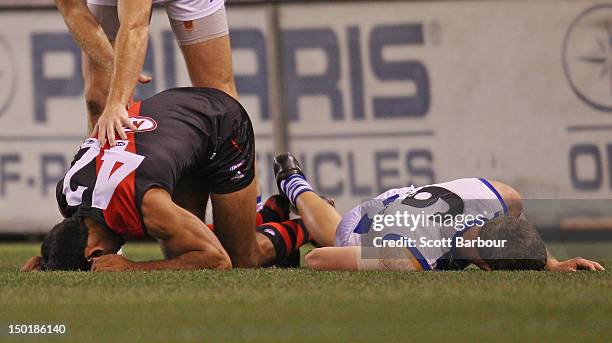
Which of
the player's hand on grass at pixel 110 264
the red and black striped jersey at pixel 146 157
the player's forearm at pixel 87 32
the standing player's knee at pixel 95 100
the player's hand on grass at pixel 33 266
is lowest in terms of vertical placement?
the player's hand on grass at pixel 33 266

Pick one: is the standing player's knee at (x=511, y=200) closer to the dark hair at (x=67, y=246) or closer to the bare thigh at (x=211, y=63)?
the bare thigh at (x=211, y=63)

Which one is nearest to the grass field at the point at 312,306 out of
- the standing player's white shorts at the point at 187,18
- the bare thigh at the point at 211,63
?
the bare thigh at the point at 211,63

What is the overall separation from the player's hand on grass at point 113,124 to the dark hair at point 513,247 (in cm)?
163

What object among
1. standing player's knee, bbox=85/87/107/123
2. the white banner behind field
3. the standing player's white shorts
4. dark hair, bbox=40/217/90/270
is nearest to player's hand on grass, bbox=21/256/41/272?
dark hair, bbox=40/217/90/270

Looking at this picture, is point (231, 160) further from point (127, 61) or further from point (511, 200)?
point (511, 200)

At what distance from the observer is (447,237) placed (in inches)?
207

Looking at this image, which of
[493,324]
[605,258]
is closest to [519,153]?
[605,258]

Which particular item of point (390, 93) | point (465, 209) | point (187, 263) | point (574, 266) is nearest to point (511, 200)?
point (465, 209)

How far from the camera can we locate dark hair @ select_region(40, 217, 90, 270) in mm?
5156

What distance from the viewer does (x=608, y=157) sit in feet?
29.0

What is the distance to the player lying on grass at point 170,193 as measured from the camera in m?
5.10

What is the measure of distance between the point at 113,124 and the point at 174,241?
2.03 ft

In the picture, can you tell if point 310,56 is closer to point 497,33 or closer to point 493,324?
point 497,33

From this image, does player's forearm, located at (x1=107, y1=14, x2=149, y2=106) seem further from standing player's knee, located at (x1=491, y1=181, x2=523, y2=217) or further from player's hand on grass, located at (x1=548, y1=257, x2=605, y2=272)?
player's hand on grass, located at (x1=548, y1=257, x2=605, y2=272)
